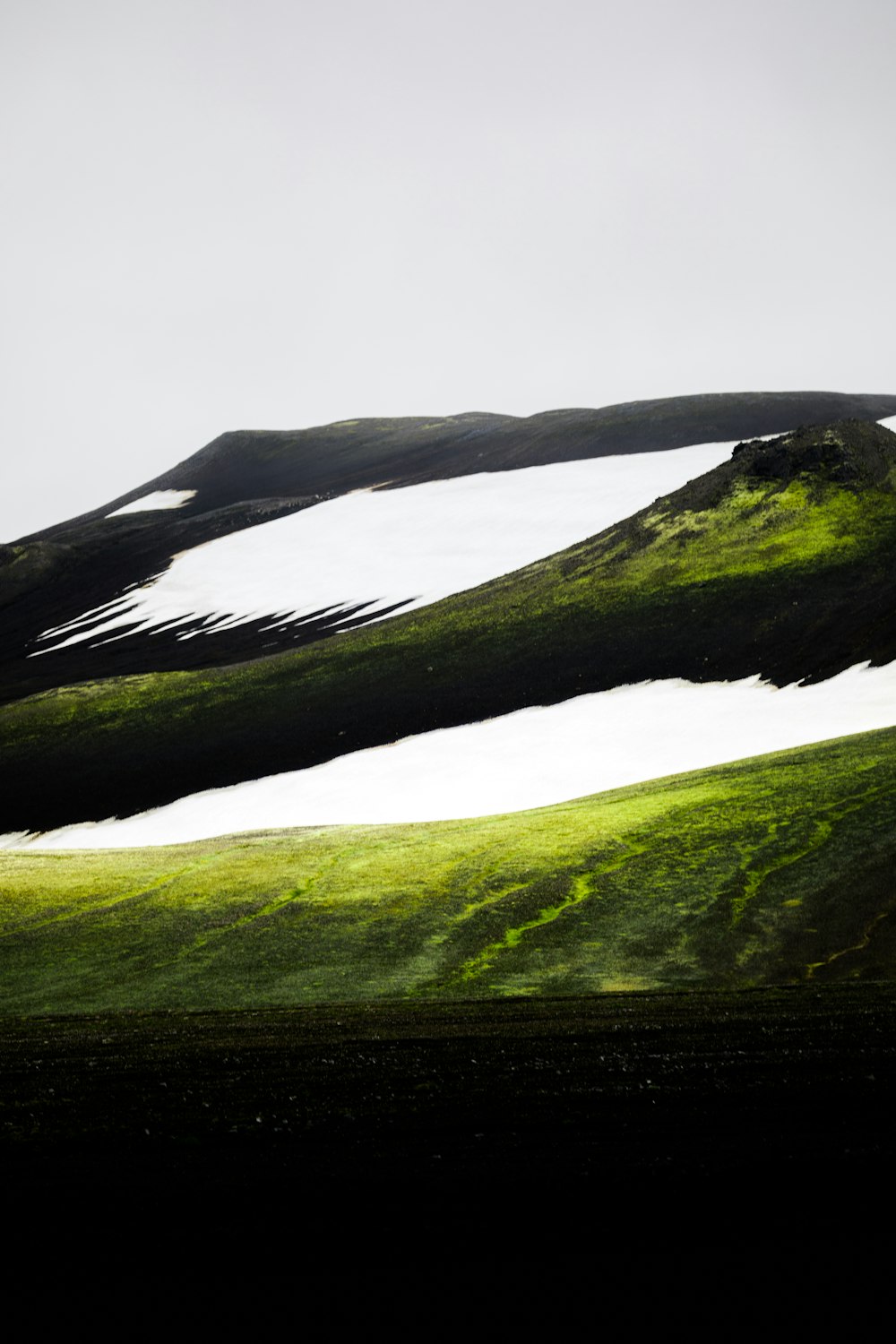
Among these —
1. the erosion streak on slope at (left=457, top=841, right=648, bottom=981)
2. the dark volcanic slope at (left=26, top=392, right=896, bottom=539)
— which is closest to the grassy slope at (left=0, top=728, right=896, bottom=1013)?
the erosion streak on slope at (left=457, top=841, right=648, bottom=981)

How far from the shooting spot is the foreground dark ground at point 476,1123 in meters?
5.94

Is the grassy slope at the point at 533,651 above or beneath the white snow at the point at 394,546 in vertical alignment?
beneath

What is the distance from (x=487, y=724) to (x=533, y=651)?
10040 mm

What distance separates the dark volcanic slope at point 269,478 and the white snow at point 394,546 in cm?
474

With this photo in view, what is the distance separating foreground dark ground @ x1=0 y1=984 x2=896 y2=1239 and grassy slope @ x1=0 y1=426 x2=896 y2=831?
46346 millimetres

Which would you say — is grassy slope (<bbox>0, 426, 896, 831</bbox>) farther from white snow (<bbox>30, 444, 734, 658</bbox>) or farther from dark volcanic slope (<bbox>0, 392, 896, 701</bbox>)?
white snow (<bbox>30, 444, 734, 658</bbox>)

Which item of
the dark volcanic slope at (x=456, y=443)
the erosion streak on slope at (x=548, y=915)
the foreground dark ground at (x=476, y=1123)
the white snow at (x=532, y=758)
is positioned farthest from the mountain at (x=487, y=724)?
the foreground dark ground at (x=476, y=1123)

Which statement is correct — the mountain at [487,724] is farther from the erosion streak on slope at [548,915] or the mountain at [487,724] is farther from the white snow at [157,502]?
the white snow at [157,502]

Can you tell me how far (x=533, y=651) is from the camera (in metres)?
65.2

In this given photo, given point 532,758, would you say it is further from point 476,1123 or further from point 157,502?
point 157,502

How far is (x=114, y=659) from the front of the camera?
8319 cm

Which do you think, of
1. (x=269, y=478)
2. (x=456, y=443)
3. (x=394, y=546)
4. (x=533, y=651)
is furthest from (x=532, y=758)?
(x=269, y=478)

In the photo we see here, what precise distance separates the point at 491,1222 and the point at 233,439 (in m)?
192

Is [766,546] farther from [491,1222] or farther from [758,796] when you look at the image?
[491,1222]
